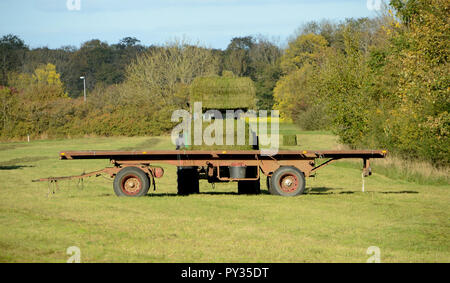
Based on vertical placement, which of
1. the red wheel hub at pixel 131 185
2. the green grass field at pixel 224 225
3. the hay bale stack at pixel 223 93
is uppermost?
the hay bale stack at pixel 223 93

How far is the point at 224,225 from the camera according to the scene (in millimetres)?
12305

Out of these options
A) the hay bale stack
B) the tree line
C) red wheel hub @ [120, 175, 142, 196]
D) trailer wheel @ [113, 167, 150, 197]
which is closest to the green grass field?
trailer wheel @ [113, 167, 150, 197]

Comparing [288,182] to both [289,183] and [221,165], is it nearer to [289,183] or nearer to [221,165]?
[289,183]

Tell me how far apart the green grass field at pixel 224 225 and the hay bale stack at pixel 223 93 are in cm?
330

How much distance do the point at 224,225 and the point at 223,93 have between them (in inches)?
391

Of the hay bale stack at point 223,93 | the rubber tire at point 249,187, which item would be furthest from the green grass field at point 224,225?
the hay bale stack at point 223,93

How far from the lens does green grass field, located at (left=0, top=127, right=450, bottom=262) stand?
9.59m

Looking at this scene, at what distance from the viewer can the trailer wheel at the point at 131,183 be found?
648 inches

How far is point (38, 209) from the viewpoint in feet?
48.1

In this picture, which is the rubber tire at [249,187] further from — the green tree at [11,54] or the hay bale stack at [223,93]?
the green tree at [11,54]

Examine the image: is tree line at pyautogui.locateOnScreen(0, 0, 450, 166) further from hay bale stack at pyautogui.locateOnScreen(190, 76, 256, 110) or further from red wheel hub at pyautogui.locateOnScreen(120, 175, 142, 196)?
red wheel hub at pyautogui.locateOnScreen(120, 175, 142, 196)

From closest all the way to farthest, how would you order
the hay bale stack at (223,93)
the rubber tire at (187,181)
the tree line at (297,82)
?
the rubber tire at (187,181)
the hay bale stack at (223,93)
the tree line at (297,82)

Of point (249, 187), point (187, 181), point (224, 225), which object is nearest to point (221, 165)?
point (187, 181)
